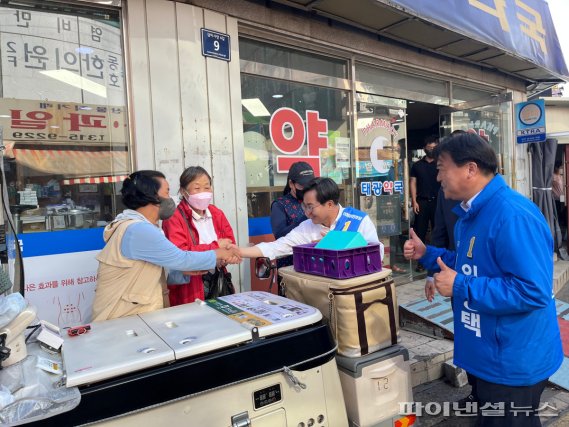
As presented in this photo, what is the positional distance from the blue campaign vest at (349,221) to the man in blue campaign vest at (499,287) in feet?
2.69

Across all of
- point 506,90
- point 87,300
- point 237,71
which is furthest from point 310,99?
point 506,90

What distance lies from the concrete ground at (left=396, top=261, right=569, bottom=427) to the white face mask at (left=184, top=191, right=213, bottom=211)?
2.09 metres

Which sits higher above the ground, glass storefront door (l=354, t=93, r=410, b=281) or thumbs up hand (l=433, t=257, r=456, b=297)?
glass storefront door (l=354, t=93, r=410, b=281)

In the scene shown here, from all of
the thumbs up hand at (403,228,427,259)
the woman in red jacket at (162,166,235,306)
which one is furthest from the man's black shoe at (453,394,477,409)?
the woman in red jacket at (162,166,235,306)

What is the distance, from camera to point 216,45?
3877 mm

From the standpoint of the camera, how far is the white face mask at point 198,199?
2992 millimetres

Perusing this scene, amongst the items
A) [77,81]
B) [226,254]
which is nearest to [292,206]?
[226,254]

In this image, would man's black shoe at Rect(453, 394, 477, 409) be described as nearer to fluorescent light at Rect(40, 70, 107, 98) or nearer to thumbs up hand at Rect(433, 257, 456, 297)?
thumbs up hand at Rect(433, 257, 456, 297)

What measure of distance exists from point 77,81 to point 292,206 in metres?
2.05

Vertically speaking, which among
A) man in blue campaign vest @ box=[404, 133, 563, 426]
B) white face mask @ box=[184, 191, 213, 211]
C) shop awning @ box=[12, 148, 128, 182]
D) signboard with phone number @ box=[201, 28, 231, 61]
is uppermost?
signboard with phone number @ box=[201, 28, 231, 61]

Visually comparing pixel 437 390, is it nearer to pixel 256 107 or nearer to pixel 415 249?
pixel 415 249

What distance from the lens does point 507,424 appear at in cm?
181

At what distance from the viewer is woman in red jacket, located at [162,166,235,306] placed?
2871 mm

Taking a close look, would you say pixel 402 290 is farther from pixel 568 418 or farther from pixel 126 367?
pixel 126 367
